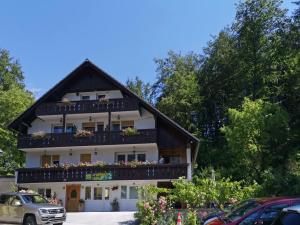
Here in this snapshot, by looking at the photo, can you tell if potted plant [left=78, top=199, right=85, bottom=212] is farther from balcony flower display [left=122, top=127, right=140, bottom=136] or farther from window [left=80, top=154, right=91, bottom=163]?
balcony flower display [left=122, top=127, right=140, bottom=136]

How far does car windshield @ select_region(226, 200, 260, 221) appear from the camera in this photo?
1163 centimetres

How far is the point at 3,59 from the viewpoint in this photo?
53875 mm

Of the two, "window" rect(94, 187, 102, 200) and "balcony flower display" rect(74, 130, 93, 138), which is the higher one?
"balcony flower display" rect(74, 130, 93, 138)

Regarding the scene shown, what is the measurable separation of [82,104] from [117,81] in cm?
323

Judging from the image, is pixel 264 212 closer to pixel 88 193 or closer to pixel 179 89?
pixel 88 193

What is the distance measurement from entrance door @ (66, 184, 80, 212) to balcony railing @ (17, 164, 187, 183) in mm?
1316

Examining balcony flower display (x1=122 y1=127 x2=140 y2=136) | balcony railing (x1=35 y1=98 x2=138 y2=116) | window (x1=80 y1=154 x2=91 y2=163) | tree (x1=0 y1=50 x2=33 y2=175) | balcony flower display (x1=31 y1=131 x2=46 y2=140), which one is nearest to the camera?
balcony flower display (x1=122 y1=127 x2=140 y2=136)

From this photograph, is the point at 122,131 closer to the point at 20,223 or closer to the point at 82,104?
the point at 82,104

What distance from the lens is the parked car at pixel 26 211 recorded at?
1928 centimetres

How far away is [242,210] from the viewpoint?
1212cm

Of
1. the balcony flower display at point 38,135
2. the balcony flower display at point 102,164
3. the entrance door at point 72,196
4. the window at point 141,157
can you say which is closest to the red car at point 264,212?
the balcony flower display at point 102,164

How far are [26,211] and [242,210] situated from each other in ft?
35.8

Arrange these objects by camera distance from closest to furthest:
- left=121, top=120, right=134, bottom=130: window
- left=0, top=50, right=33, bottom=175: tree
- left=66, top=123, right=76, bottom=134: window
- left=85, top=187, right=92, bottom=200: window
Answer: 1. left=85, top=187, right=92, bottom=200: window
2. left=121, top=120, right=134, bottom=130: window
3. left=66, top=123, right=76, bottom=134: window
4. left=0, top=50, right=33, bottom=175: tree

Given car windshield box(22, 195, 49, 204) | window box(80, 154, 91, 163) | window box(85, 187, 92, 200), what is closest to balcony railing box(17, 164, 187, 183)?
window box(85, 187, 92, 200)
